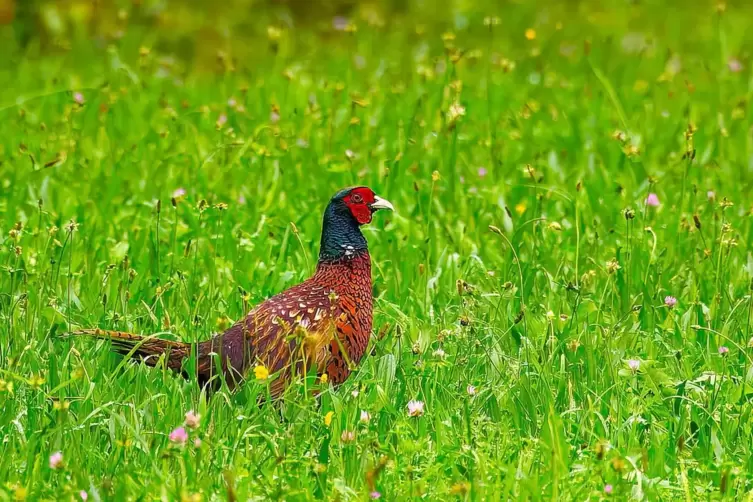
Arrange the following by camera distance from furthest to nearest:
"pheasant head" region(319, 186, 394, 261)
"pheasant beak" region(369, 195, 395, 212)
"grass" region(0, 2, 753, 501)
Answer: "pheasant beak" region(369, 195, 395, 212)
"pheasant head" region(319, 186, 394, 261)
"grass" region(0, 2, 753, 501)

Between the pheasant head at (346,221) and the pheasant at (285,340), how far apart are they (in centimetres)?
8

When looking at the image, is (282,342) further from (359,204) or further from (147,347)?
(359,204)

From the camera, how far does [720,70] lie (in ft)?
29.5

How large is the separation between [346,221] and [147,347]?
897 millimetres

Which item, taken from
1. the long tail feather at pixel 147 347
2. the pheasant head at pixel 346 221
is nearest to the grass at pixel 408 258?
the long tail feather at pixel 147 347

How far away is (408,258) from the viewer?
5.92 meters

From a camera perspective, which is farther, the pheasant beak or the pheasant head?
the pheasant beak

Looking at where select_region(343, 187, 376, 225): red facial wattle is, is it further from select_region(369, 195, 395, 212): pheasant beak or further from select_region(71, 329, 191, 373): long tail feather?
select_region(71, 329, 191, 373): long tail feather

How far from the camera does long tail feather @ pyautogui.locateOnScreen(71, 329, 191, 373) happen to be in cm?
458

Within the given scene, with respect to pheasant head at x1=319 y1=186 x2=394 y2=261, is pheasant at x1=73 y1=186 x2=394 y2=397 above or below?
below

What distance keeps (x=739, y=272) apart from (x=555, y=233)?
835 millimetres

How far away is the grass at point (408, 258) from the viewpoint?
4.01 m

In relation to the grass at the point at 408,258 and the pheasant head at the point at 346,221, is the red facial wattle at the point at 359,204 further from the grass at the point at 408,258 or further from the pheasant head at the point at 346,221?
the grass at the point at 408,258

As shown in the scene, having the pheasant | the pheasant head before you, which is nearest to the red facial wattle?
the pheasant head
